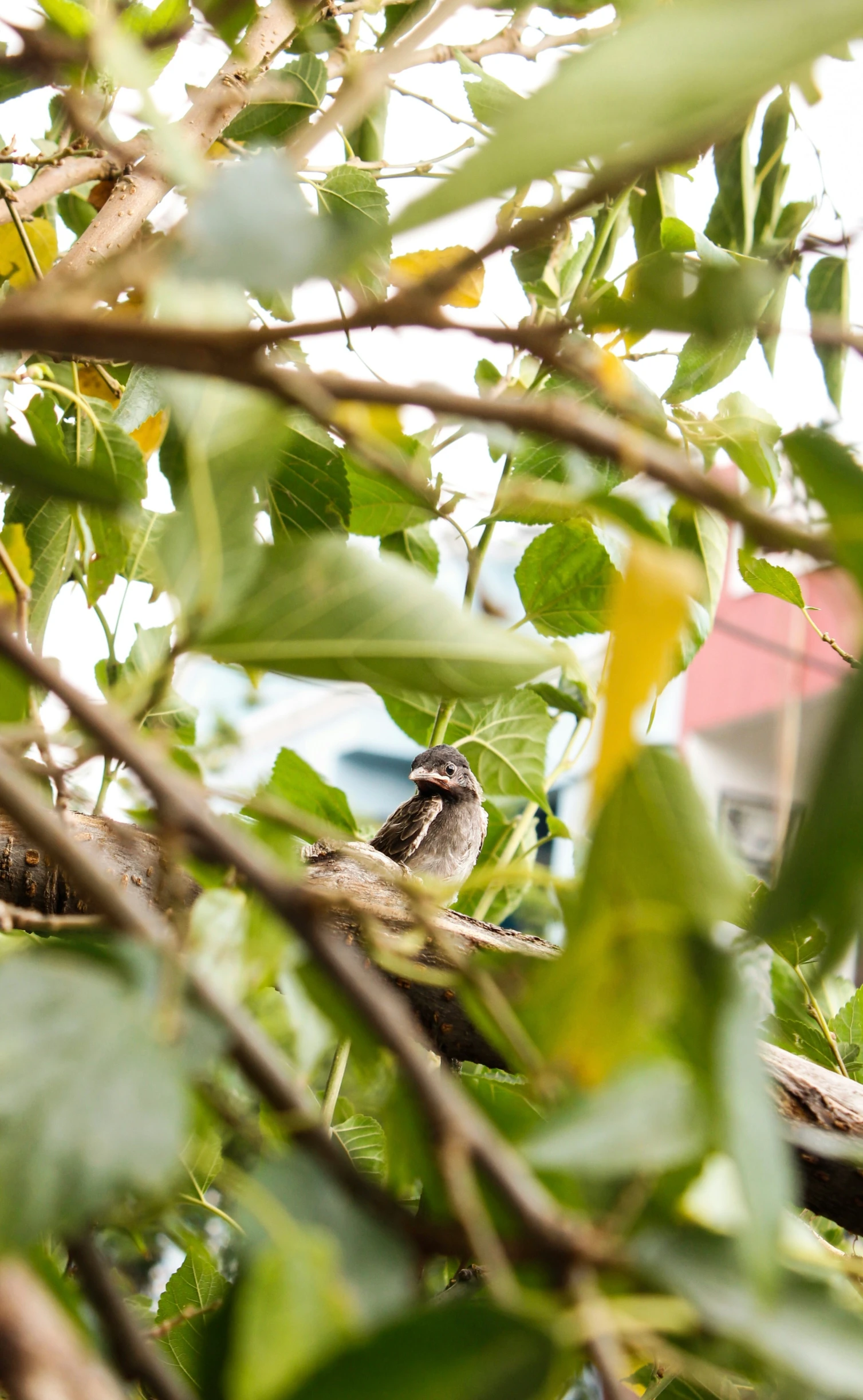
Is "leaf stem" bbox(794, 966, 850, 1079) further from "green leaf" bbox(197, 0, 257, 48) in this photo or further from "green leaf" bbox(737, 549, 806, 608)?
"green leaf" bbox(197, 0, 257, 48)

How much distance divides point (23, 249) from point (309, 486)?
275 millimetres

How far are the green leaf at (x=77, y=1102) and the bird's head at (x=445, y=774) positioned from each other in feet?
4.15

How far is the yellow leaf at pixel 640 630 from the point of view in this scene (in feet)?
0.45

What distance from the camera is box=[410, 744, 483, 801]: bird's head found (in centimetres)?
142

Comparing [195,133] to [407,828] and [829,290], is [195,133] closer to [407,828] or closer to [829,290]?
[829,290]

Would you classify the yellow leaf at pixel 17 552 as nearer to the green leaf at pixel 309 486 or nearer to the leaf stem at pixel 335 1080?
the green leaf at pixel 309 486

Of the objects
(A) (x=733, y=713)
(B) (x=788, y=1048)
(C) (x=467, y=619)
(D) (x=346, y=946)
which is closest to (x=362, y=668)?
(C) (x=467, y=619)

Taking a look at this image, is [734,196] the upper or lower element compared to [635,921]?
upper

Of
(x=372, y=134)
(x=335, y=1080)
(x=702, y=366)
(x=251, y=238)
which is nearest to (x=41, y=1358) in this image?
(x=251, y=238)

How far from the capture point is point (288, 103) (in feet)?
1.96

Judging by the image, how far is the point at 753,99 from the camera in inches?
5.6

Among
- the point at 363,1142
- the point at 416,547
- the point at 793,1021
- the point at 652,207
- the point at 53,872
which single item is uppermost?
the point at 652,207

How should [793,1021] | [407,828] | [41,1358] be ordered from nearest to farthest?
[41,1358] < [793,1021] < [407,828]

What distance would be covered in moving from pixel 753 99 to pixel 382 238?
5cm
